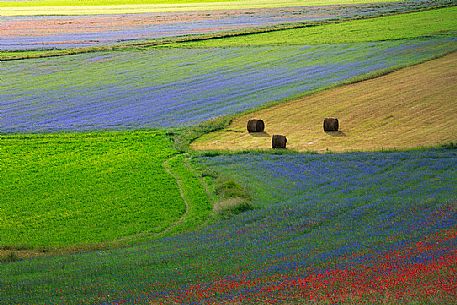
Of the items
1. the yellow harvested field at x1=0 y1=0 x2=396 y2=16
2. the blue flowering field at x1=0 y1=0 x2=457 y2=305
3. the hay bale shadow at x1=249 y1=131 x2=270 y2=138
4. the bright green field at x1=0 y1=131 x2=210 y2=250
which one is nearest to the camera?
the blue flowering field at x1=0 y1=0 x2=457 y2=305

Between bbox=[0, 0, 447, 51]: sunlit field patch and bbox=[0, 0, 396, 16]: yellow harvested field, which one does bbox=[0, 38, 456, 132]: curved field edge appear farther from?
bbox=[0, 0, 396, 16]: yellow harvested field

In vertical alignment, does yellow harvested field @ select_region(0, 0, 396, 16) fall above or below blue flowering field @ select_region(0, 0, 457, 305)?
below

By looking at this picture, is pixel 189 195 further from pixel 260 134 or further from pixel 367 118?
pixel 367 118

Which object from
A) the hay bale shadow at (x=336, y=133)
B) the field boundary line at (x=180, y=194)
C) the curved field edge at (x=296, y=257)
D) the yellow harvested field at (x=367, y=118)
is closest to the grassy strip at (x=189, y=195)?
the field boundary line at (x=180, y=194)

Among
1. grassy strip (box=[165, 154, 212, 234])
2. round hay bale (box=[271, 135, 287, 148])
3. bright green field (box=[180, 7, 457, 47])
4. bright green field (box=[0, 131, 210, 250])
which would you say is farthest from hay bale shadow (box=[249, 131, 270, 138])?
bright green field (box=[180, 7, 457, 47])

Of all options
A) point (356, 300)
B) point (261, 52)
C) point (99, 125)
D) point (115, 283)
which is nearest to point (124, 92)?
point (99, 125)
